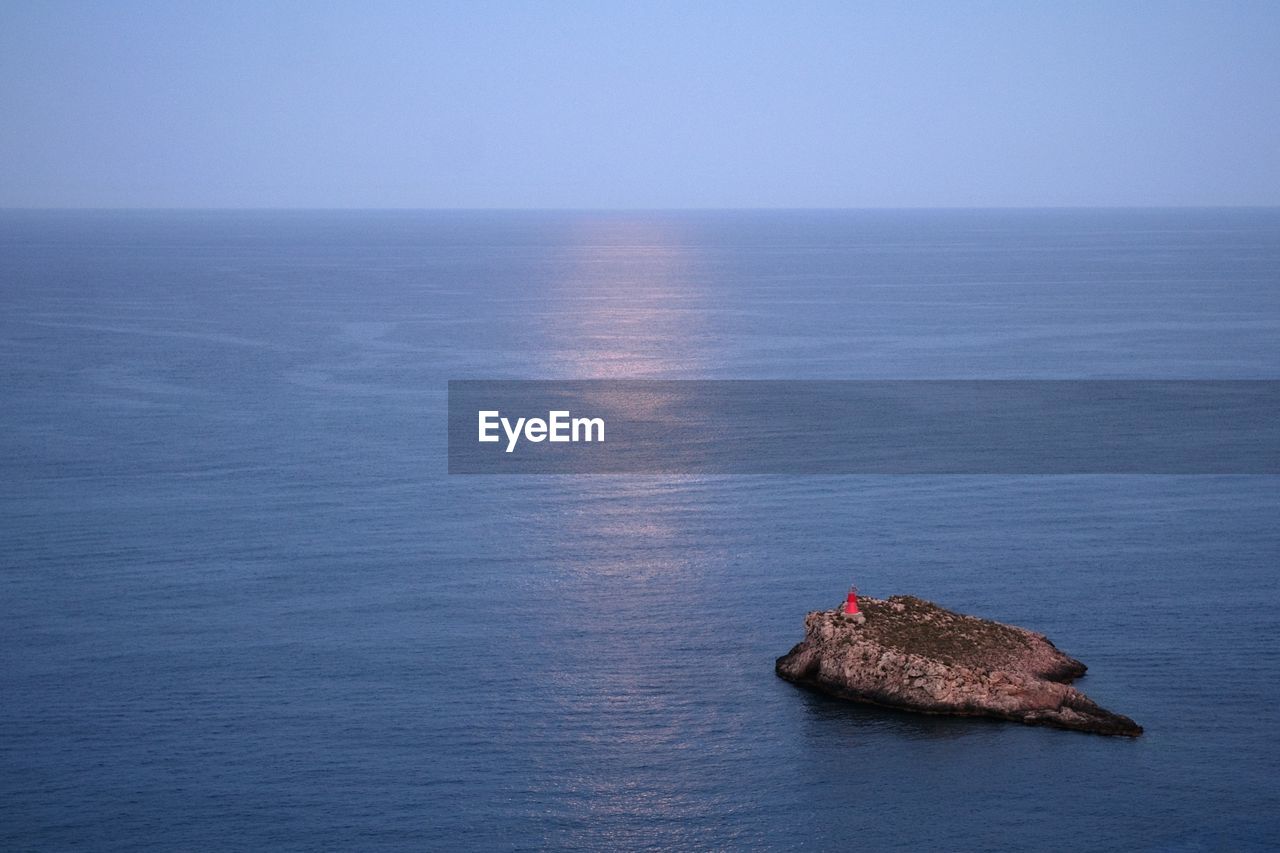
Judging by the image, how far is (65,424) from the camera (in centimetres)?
10375

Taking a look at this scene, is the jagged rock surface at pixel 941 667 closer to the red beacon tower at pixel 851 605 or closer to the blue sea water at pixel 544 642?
the red beacon tower at pixel 851 605

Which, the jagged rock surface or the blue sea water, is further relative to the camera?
the jagged rock surface

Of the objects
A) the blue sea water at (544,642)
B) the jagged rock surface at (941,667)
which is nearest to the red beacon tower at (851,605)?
the jagged rock surface at (941,667)

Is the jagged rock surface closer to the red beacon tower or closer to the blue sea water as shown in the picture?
the red beacon tower

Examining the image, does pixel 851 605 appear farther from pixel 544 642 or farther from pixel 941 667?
pixel 544 642

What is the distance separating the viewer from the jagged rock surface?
52.2 m

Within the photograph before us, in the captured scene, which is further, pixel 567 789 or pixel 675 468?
pixel 675 468

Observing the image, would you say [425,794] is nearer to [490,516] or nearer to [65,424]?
[490,516]

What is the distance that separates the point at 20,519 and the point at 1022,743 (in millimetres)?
51092

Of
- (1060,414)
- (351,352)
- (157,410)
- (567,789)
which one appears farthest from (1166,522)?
(351,352)

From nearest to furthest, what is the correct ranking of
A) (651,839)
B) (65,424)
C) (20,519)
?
(651,839) → (20,519) → (65,424)

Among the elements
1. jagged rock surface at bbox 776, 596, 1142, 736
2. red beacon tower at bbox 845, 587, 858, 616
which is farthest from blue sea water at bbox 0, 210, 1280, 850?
red beacon tower at bbox 845, 587, 858, 616

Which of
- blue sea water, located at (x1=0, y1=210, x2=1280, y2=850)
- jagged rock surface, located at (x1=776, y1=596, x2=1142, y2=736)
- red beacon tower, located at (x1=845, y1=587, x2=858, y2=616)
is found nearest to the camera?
blue sea water, located at (x1=0, y1=210, x2=1280, y2=850)

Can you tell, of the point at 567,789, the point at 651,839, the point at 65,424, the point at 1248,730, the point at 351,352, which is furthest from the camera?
the point at 351,352
